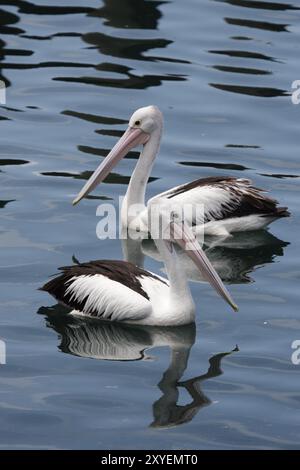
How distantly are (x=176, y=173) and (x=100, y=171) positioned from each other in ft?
3.73

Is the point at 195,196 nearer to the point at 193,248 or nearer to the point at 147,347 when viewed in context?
the point at 193,248

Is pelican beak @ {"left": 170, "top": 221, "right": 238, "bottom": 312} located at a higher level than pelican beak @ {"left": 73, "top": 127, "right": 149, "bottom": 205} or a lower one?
lower

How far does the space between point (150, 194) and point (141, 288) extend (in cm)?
242

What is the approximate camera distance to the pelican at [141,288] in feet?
28.9

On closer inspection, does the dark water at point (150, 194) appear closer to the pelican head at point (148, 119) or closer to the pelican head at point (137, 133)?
the pelican head at point (137, 133)

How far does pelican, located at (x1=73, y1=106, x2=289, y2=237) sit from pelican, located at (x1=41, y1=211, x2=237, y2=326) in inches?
55.6

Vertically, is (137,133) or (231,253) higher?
(137,133)

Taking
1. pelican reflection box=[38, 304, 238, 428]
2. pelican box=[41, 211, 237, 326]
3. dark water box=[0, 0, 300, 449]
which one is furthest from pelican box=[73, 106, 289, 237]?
pelican reflection box=[38, 304, 238, 428]

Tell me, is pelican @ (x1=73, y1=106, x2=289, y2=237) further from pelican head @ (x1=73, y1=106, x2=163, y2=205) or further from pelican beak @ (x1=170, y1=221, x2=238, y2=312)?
pelican beak @ (x1=170, y1=221, x2=238, y2=312)

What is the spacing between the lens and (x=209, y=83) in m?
13.6

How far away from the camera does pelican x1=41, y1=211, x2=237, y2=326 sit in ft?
28.9

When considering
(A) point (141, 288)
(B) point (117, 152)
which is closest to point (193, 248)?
(A) point (141, 288)

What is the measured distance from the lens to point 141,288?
8883 millimetres
